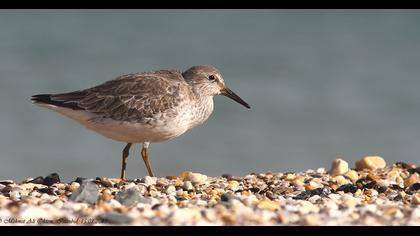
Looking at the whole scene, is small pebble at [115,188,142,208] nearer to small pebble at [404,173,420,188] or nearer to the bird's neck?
the bird's neck

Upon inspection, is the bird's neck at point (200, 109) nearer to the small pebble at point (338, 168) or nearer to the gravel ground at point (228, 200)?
the gravel ground at point (228, 200)

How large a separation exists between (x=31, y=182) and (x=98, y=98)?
1605 mm

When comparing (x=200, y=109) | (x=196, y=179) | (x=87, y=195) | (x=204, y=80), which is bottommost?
(x=87, y=195)

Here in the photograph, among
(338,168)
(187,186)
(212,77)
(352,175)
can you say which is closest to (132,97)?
(212,77)

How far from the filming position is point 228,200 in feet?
22.5

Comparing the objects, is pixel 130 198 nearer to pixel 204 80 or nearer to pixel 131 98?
pixel 131 98

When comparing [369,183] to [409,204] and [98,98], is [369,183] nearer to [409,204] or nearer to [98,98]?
[409,204]

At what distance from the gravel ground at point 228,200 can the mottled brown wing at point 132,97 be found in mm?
963

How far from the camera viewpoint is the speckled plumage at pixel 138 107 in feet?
29.8

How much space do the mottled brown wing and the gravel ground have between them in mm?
963

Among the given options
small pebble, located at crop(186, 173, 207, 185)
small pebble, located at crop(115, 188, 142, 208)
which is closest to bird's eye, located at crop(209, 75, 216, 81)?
small pebble, located at crop(186, 173, 207, 185)

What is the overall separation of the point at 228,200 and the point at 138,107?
2.71 meters

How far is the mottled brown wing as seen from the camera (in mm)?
9164

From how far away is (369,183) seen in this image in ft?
28.0
